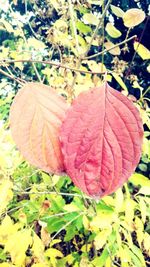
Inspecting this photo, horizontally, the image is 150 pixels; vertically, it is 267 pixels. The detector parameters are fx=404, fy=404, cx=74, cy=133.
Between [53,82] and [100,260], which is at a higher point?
[53,82]

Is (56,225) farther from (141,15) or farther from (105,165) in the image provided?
(105,165)

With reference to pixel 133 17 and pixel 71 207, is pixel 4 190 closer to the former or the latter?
pixel 71 207

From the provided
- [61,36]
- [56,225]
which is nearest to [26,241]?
[56,225]

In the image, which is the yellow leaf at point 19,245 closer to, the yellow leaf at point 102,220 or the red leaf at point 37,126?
the yellow leaf at point 102,220

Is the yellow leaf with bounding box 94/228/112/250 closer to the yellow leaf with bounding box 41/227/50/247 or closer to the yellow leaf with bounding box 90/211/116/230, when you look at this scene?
the yellow leaf with bounding box 90/211/116/230

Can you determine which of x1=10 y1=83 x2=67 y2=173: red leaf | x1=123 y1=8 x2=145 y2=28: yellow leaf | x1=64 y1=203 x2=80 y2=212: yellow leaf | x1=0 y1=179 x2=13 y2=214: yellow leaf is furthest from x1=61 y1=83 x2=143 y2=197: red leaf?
x1=64 y1=203 x2=80 y2=212: yellow leaf

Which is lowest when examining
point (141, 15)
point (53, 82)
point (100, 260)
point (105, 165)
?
point (100, 260)
